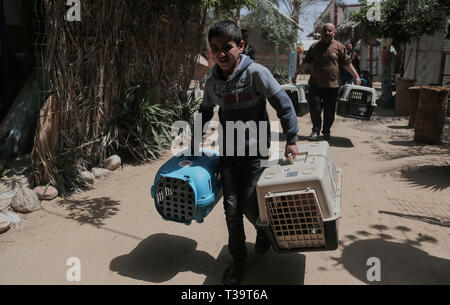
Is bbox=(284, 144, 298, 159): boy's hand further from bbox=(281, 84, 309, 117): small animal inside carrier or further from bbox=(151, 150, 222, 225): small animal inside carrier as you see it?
bbox=(281, 84, 309, 117): small animal inside carrier

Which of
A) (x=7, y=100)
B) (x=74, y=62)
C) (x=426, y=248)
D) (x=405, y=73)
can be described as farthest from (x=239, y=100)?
(x=405, y=73)

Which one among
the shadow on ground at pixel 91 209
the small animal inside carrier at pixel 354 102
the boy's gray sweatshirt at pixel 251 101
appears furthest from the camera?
the small animal inside carrier at pixel 354 102

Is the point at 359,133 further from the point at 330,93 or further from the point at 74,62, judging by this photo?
the point at 74,62

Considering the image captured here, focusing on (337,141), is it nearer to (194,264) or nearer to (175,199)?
(194,264)

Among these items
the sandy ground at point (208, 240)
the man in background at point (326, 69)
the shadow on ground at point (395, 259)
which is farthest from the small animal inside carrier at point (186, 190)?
the man in background at point (326, 69)

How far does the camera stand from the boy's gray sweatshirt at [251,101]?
2.80 meters

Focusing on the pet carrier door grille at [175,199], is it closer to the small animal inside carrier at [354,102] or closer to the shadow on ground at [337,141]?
the shadow on ground at [337,141]

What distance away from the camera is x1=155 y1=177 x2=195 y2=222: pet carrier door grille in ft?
9.36

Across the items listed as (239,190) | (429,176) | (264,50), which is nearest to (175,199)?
(239,190)

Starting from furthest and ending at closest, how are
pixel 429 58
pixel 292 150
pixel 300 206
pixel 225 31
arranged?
pixel 429 58 → pixel 292 150 → pixel 225 31 → pixel 300 206

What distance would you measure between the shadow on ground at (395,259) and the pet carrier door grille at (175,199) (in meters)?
1.29

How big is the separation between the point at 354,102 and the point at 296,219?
477 cm

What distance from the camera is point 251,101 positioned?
284cm

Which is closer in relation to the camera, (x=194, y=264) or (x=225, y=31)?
(x=225, y=31)
